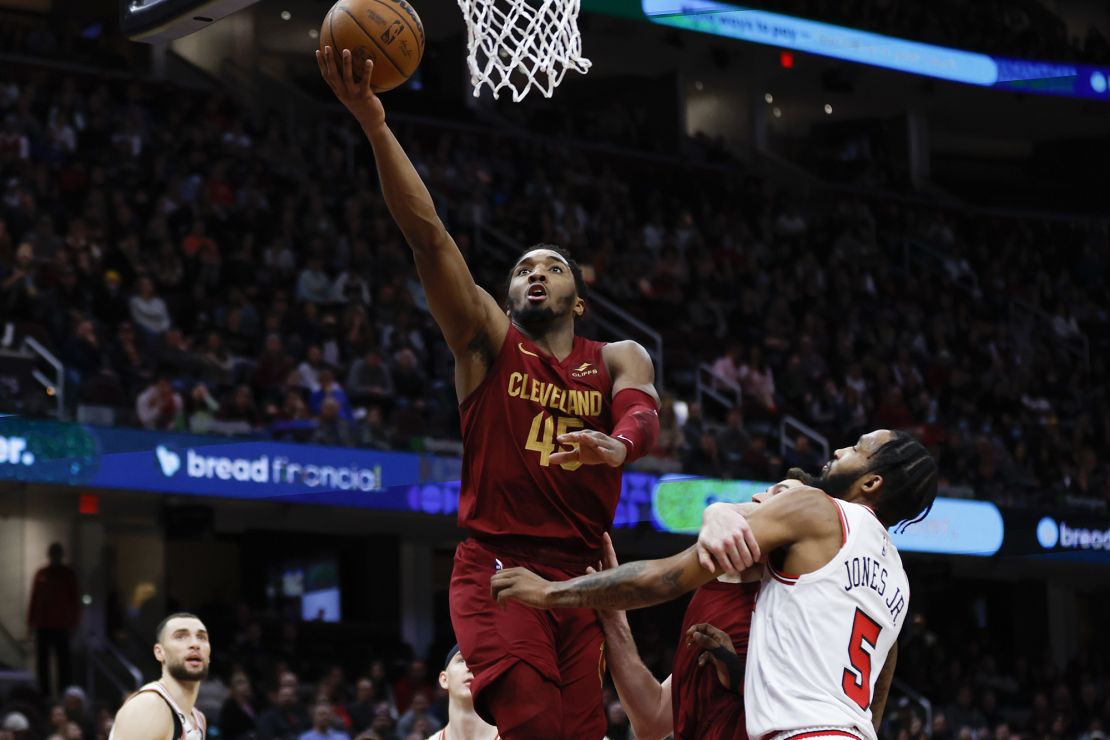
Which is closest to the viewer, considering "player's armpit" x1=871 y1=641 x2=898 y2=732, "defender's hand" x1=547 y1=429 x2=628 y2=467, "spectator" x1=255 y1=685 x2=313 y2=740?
"defender's hand" x1=547 y1=429 x2=628 y2=467

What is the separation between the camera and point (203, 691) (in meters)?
13.8

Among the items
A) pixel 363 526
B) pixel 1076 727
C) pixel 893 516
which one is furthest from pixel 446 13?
pixel 893 516

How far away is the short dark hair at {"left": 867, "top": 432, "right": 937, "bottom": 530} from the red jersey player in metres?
0.65

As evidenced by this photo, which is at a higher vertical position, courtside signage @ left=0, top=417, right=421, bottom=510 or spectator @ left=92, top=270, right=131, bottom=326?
spectator @ left=92, top=270, right=131, bottom=326

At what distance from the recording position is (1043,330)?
2550 centimetres

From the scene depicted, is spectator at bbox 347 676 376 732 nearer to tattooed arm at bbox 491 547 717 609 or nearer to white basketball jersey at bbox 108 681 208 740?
white basketball jersey at bbox 108 681 208 740

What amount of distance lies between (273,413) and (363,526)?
14.4ft

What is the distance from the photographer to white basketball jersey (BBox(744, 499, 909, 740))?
173 inches

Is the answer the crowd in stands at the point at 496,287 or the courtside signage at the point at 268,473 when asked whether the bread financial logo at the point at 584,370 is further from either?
the crowd in stands at the point at 496,287

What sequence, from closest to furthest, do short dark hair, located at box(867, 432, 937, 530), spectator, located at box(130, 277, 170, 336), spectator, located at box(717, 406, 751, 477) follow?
short dark hair, located at box(867, 432, 937, 530) → spectator, located at box(130, 277, 170, 336) → spectator, located at box(717, 406, 751, 477)

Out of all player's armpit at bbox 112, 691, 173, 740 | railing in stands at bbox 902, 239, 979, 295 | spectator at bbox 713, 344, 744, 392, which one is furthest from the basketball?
railing in stands at bbox 902, 239, 979, 295

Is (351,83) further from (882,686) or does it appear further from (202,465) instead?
(202,465)

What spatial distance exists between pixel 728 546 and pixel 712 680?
0.68 meters

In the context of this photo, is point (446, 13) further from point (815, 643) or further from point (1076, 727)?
point (815, 643)
